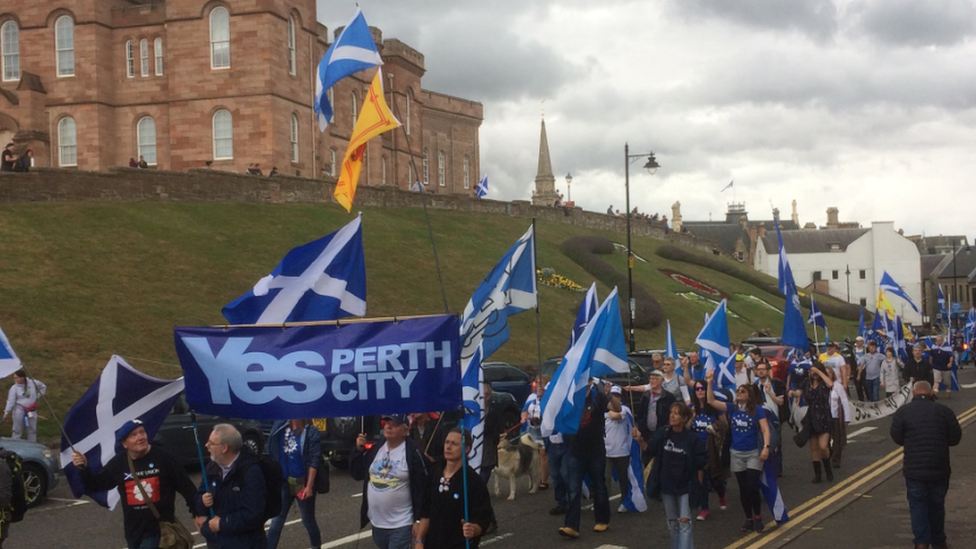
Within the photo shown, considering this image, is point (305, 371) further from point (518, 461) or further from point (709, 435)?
point (518, 461)

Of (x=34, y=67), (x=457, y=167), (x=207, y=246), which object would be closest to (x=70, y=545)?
(x=207, y=246)

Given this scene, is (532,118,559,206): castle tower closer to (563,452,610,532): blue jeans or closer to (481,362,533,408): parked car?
(481,362,533,408): parked car

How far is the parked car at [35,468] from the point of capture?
13.8m

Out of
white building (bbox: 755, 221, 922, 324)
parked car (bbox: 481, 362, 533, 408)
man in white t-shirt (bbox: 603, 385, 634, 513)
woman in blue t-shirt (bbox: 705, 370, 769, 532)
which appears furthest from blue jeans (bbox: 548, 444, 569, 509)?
white building (bbox: 755, 221, 922, 324)

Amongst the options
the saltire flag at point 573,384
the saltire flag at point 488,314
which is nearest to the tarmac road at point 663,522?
the saltire flag at point 573,384

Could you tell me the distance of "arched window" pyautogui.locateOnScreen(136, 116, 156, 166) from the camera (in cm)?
4778

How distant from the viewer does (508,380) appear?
21.7 metres

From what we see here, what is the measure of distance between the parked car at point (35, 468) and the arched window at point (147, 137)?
36030 millimetres

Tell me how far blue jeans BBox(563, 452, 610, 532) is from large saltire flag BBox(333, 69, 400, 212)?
12.8ft

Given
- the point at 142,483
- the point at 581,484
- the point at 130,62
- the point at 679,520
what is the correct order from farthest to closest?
1. the point at 130,62
2. the point at 581,484
3. the point at 679,520
4. the point at 142,483

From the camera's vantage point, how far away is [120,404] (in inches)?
335

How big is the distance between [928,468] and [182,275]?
80.7 ft

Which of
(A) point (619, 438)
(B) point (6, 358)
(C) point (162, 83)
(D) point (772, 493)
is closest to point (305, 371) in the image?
(B) point (6, 358)

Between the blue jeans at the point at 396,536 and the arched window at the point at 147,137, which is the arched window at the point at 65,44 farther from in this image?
the blue jeans at the point at 396,536
